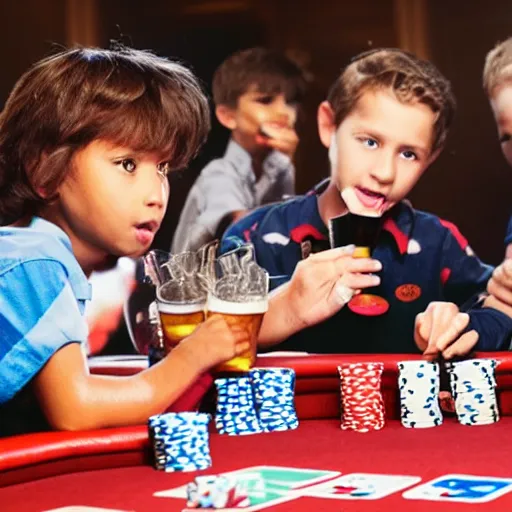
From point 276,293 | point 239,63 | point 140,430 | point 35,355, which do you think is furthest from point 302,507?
point 239,63

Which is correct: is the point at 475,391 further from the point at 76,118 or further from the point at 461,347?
the point at 76,118

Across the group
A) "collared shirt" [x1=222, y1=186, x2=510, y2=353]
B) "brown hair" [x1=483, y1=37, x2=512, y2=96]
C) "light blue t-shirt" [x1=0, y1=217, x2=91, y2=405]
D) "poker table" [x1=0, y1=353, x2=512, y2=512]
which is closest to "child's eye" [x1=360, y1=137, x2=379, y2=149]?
"collared shirt" [x1=222, y1=186, x2=510, y2=353]

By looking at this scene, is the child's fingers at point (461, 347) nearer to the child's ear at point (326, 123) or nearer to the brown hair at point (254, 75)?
the child's ear at point (326, 123)

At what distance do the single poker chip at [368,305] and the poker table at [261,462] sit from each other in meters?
0.88

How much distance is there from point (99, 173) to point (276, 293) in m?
1.03

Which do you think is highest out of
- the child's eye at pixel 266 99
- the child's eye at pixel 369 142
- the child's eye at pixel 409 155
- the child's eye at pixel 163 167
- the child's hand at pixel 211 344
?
the child's eye at pixel 266 99

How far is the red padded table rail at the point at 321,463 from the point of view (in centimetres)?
196

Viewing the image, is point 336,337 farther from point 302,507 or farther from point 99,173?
point 302,507

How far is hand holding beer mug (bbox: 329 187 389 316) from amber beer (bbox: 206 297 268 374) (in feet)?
2.63

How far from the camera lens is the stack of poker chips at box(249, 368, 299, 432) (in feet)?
9.21

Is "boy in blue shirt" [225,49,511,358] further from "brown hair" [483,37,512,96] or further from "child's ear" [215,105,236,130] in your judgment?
"child's ear" [215,105,236,130]

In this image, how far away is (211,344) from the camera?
2.71 m

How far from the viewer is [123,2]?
4.08m

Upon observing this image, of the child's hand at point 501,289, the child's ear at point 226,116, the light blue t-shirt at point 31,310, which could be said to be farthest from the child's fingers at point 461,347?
the child's ear at point 226,116
